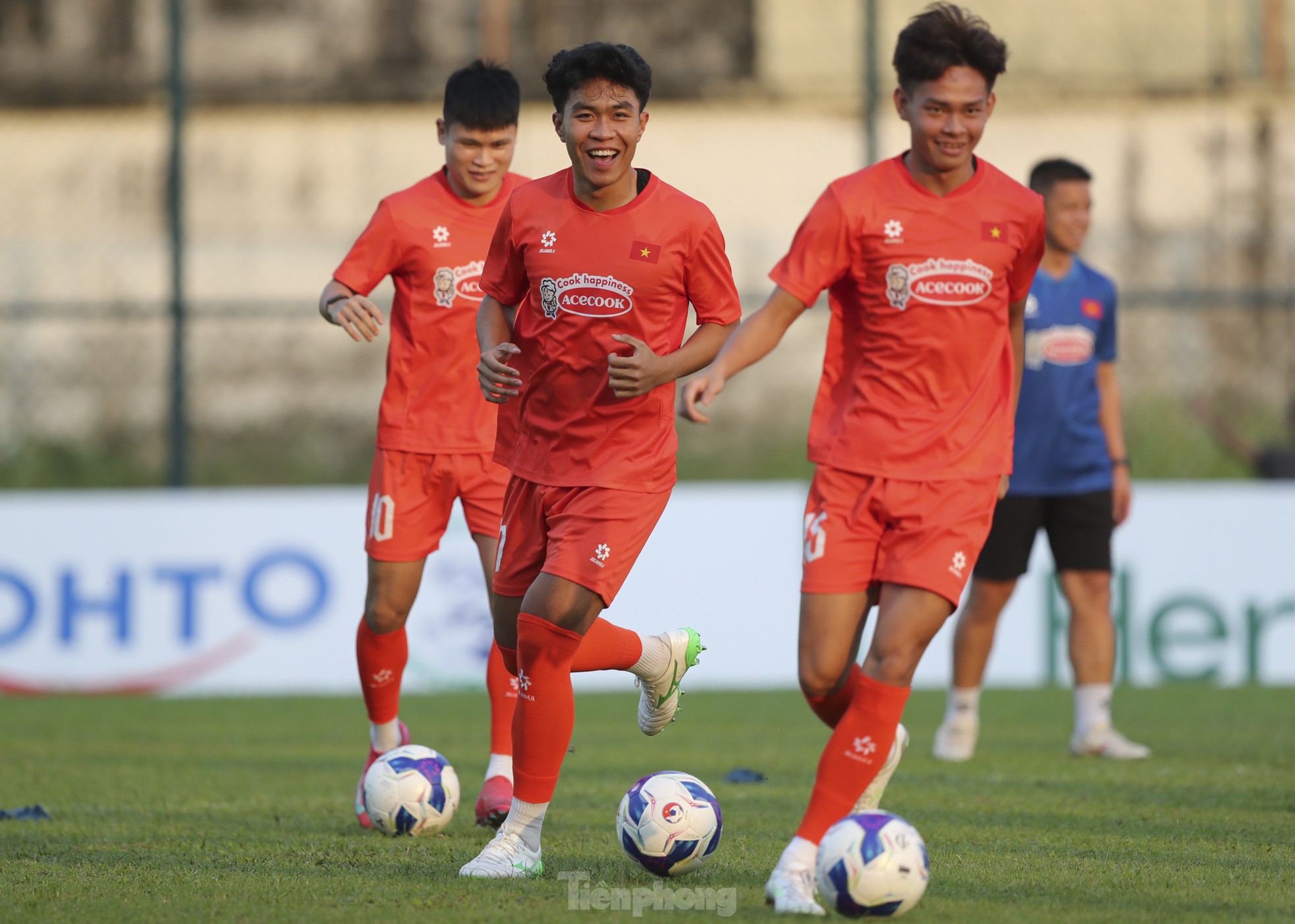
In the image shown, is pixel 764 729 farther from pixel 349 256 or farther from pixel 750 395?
pixel 750 395

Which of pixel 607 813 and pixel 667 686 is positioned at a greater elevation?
pixel 667 686

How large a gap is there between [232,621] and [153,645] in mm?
515

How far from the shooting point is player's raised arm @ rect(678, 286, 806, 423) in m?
4.40

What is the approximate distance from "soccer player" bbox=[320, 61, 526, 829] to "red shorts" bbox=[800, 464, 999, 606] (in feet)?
5.60

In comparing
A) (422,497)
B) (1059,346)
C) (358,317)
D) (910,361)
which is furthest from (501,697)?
(1059,346)

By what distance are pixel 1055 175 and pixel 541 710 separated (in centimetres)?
428

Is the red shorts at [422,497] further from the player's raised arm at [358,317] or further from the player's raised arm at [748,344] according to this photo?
the player's raised arm at [748,344]

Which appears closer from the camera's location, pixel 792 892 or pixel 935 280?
pixel 792 892

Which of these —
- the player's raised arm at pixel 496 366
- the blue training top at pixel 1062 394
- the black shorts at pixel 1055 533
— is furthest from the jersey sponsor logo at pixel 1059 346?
the player's raised arm at pixel 496 366

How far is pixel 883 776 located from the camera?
4938mm

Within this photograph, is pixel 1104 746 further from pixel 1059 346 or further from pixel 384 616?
pixel 384 616

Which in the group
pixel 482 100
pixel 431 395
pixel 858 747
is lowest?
pixel 858 747

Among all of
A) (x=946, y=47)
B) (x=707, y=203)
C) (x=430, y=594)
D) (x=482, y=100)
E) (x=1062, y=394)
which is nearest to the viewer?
(x=946, y=47)

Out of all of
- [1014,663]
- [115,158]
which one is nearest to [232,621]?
[1014,663]
